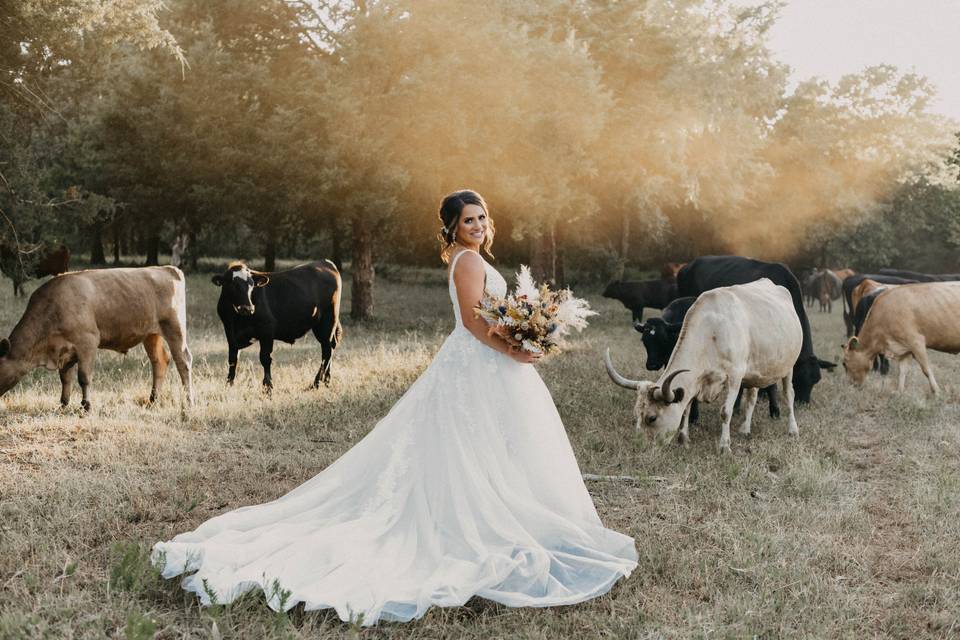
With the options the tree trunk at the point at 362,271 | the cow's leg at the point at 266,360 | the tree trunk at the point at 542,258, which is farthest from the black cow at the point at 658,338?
the tree trunk at the point at 542,258

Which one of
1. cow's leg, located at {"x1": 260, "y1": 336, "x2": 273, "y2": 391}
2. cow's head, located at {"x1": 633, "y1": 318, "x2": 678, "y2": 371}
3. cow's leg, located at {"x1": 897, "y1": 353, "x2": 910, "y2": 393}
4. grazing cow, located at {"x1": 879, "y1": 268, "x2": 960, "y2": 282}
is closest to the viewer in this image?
cow's leg, located at {"x1": 260, "y1": 336, "x2": 273, "y2": 391}

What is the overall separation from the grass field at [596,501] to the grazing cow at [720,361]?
0.35 m

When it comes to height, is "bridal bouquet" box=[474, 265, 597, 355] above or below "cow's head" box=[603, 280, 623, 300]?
above

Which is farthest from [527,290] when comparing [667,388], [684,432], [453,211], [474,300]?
[684,432]

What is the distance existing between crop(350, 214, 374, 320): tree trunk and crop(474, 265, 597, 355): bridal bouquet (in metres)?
15.4

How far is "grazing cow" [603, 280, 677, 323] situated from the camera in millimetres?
21688

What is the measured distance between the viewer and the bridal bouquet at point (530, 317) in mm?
4508

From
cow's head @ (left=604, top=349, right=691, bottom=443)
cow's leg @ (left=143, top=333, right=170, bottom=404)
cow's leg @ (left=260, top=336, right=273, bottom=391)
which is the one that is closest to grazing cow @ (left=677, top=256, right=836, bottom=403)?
cow's head @ (left=604, top=349, right=691, bottom=443)

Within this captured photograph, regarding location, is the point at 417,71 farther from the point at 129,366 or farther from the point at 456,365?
the point at 456,365

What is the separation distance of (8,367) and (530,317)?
6522 millimetres

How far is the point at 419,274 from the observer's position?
128 ft

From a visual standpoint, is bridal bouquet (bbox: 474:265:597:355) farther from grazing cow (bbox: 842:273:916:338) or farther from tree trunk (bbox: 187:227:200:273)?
tree trunk (bbox: 187:227:200:273)

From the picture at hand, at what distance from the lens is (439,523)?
448 centimetres

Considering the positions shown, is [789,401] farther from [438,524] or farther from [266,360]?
[266,360]
